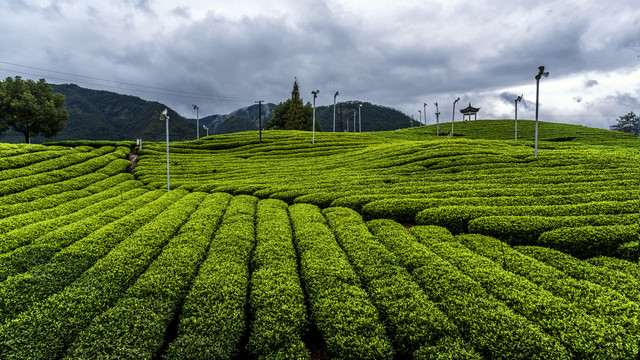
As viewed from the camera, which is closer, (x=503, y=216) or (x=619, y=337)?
(x=619, y=337)

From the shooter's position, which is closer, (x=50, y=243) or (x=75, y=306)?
(x=75, y=306)

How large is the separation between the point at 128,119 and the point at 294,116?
127m

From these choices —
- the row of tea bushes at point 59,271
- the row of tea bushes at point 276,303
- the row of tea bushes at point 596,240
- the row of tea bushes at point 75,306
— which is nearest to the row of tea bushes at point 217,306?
the row of tea bushes at point 276,303

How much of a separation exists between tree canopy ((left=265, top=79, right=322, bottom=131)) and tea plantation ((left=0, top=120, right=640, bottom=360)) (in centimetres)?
6226

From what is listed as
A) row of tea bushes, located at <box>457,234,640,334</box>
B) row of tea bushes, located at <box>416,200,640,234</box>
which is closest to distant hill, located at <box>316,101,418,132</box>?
row of tea bushes, located at <box>416,200,640,234</box>

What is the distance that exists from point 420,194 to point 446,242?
6199mm

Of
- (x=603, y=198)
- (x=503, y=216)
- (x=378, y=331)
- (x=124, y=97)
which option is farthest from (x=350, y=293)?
(x=124, y=97)

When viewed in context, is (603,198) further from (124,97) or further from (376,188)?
(124,97)

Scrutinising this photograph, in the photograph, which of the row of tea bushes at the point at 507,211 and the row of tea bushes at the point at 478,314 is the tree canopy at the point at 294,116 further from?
the row of tea bushes at the point at 478,314

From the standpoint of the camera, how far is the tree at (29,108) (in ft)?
144

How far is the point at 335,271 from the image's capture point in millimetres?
9117

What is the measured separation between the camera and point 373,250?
1077 centimetres

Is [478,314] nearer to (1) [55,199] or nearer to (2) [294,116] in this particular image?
(1) [55,199]

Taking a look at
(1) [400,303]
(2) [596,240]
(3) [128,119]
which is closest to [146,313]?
(1) [400,303]
